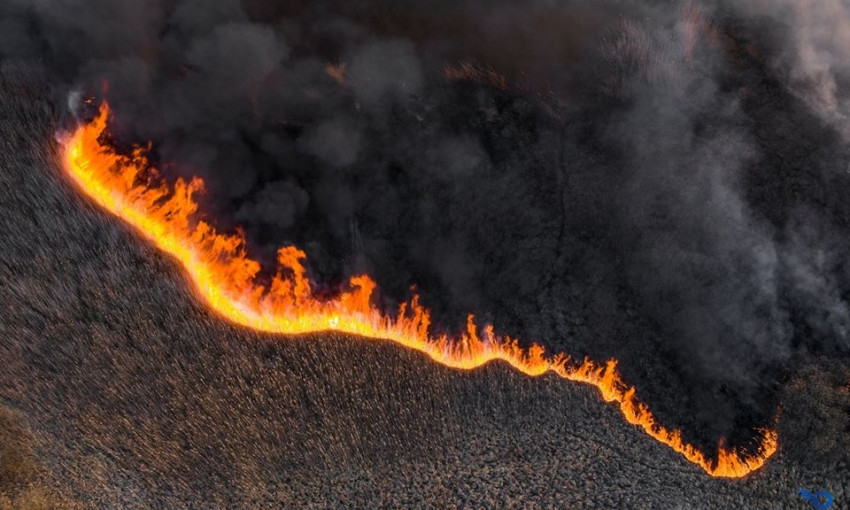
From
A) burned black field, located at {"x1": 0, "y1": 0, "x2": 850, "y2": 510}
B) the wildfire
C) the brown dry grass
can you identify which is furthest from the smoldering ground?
the brown dry grass

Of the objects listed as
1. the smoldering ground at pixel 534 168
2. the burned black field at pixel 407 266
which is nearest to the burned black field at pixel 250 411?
the burned black field at pixel 407 266

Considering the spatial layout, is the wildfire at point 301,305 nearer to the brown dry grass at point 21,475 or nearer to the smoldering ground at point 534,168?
the smoldering ground at point 534,168

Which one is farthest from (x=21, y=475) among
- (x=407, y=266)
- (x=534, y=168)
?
(x=534, y=168)

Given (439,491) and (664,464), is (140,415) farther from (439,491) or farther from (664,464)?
(664,464)

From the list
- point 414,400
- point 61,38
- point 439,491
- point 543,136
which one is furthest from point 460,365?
point 61,38

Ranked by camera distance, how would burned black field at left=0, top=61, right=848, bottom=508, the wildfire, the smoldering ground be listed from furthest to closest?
the smoldering ground, the wildfire, burned black field at left=0, top=61, right=848, bottom=508

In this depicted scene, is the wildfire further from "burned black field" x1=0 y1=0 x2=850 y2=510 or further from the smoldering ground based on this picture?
the smoldering ground
